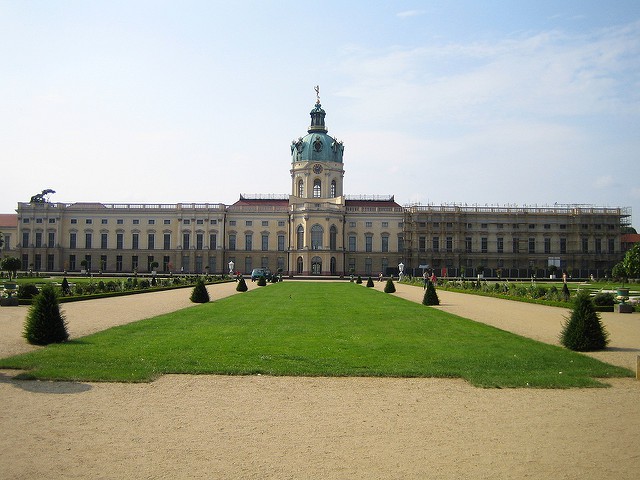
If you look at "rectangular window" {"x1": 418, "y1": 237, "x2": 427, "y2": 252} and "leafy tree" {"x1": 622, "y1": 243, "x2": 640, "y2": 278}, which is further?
"rectangular window" {"x1": 418, "y1": 237, "x2": 427, "y2": 252}

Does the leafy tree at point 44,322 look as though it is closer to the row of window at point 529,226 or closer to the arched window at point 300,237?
the arched window at point 300,237

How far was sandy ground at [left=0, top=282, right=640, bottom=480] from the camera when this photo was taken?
235 inches

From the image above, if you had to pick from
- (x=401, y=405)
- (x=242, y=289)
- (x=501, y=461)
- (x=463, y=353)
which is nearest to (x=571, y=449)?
(x=501, y=461)

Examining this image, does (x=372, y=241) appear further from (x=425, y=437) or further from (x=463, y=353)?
(x=425, y=437)

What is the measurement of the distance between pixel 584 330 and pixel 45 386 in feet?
35.5

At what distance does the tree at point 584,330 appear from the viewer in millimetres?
13547

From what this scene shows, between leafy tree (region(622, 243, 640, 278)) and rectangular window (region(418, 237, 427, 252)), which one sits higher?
rectangular window (region(418, 237, 427, 252))

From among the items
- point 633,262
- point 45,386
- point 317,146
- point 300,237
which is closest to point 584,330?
point 45,386

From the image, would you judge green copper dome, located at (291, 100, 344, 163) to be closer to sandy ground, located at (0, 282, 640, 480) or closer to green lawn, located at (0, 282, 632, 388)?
green lawn, located at (0, 282, 632, 388)

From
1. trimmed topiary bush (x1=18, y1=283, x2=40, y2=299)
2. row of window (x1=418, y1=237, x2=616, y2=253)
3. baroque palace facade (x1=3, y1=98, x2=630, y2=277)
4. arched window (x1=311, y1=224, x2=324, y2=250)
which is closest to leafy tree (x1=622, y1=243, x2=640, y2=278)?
trimmed topiary bush (x1=18, y1=283, x2=40, y2=299)

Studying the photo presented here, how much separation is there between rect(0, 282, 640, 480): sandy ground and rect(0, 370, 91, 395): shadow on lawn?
3 centimetres

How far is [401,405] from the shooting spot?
27.9 ft

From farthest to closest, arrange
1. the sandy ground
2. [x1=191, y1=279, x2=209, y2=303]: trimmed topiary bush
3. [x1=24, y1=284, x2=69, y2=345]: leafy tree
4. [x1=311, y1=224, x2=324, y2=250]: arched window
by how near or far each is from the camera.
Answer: [x1=311, y1=224, x2=324, y2=250]: arched window, [x1=191, y1=279, x2=209, y2=303]: trimmed topiary bush, [x1=24, y1=284, x2=69, y2=345]: leafy tree, the sandy ground

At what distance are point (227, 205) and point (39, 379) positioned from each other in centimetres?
7785
